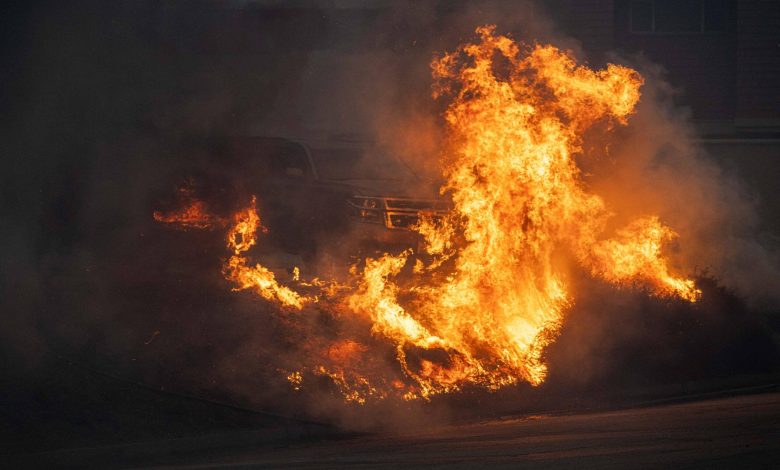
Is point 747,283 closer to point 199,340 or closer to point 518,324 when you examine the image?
point 518,324

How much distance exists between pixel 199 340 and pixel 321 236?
3.81 m

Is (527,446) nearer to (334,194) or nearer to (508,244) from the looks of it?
(508,244)

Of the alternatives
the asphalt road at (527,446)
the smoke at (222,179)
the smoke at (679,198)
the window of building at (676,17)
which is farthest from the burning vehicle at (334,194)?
the window of building at (676,17)

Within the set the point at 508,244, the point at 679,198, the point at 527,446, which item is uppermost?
the point at 679,198

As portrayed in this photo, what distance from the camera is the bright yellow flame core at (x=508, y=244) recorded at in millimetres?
9680

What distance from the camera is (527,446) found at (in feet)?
22.6

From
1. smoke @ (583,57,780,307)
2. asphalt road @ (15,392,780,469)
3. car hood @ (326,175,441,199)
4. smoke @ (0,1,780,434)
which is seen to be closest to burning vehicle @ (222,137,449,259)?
car hood @ (326,175,441,199)

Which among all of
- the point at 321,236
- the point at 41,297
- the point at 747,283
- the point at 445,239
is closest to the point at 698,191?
the point at 747,283

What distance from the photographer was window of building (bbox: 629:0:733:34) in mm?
19969

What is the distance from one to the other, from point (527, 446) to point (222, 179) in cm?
791

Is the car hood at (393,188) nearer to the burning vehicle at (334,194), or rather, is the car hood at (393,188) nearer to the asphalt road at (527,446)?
the burning vehicle at (334,194)

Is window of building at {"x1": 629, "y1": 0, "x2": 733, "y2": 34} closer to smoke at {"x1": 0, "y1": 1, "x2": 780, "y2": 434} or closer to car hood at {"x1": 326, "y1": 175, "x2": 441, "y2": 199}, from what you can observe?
smoke at {"x1": 0, "y1": 1, "x2": 780, "y2": 434}

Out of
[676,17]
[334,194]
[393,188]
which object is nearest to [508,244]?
[393,188]

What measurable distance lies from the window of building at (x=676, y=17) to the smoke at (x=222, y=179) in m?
1.74
